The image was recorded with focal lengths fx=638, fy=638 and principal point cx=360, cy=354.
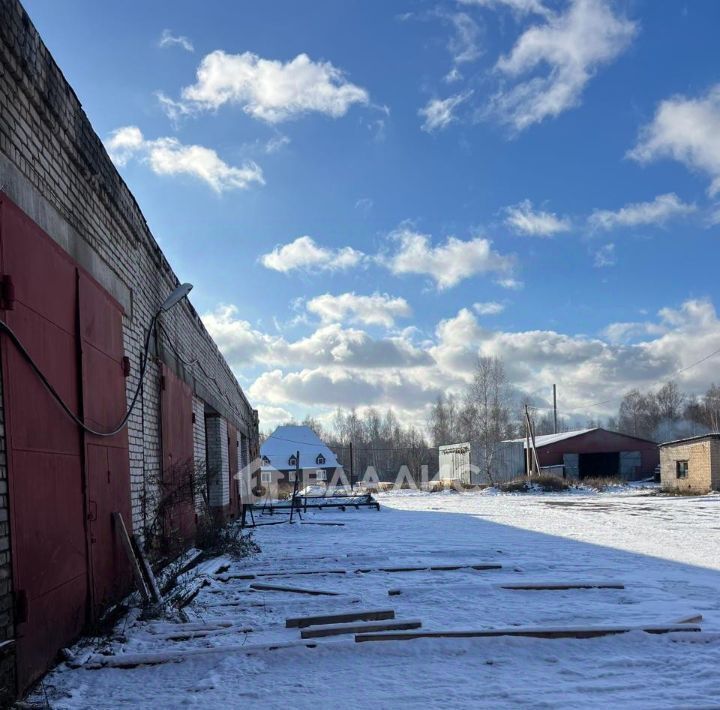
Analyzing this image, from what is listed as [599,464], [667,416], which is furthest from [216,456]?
[667,416]

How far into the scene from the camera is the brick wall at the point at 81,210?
12.6 feet

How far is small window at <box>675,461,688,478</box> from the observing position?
99.8 feet

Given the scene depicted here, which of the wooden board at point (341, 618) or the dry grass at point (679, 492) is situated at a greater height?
the wooden board at point (341, 618)

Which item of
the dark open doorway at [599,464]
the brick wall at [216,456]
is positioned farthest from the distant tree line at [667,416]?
the brick wall at [216,456]

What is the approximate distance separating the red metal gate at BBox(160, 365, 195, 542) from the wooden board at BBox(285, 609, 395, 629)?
248cm

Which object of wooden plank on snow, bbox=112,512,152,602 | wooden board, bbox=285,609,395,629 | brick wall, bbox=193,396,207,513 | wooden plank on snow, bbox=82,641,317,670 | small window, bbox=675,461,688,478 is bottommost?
small window, bbox=675,461,688,478

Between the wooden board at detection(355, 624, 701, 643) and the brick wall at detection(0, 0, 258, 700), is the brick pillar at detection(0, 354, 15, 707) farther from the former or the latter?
the wooden board at detection(355, 624, 701, 643)

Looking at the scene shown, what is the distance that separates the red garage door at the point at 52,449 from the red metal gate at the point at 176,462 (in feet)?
5.87

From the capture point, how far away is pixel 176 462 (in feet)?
27.8

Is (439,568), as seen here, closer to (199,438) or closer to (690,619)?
(690,619)

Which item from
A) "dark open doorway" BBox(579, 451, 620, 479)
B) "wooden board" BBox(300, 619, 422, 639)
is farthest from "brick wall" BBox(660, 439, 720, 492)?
"wooden board" BBox(300, 619, 422, 639)

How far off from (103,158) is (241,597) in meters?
4.48

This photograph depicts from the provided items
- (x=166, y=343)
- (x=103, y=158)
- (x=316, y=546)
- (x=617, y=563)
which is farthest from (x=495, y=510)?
(x=103, y=158)

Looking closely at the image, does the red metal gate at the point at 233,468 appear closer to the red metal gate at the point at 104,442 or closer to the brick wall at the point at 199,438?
the brick wall at the point at 199,438
